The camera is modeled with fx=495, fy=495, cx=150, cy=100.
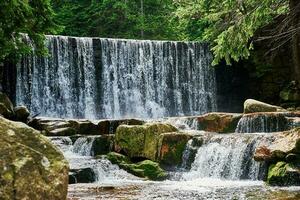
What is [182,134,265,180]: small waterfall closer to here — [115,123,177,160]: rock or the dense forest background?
[115,123,177,160]: rock

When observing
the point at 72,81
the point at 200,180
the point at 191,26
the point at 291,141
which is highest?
the point at 191,26

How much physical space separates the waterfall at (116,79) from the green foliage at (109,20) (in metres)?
10.1

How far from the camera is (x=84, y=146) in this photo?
17172mm

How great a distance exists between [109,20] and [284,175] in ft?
103

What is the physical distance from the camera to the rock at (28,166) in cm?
540

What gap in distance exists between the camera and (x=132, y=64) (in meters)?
30.1

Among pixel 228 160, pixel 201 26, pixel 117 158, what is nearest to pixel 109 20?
pixel 201 26

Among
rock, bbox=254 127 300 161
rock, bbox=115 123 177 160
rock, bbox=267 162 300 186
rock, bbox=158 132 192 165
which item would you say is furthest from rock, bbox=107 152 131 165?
rock, bbox=267 162 300 186

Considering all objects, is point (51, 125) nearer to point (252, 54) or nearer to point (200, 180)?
point (200, 180)

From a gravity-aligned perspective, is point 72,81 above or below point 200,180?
above

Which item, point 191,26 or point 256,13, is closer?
point 256,13

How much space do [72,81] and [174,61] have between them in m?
6.54

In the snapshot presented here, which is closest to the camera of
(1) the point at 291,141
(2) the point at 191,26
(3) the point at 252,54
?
(1) the point at 291,141

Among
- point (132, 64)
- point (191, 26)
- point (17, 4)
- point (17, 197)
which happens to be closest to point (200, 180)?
point (17, 4)
